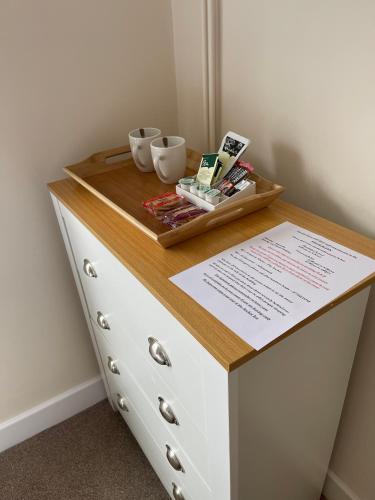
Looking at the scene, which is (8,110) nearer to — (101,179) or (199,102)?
(101,179)

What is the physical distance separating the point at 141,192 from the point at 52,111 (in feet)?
1.14

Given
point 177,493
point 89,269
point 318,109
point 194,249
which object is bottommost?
point 177,493

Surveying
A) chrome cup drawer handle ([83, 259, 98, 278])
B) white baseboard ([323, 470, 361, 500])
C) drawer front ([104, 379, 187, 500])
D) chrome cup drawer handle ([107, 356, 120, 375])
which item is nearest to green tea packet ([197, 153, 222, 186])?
chrome cup drawer handle ([83, 259, 98, 278])

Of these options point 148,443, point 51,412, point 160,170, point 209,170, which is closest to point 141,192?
point 160,170

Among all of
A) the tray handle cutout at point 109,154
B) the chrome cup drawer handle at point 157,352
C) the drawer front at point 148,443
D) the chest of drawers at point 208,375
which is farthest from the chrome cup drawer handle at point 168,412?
the tray handle cutout at point 109,154

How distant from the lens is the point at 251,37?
898 mm

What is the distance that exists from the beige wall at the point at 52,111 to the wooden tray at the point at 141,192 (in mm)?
74

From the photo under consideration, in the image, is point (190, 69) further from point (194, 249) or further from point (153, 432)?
A: point (153, 432)

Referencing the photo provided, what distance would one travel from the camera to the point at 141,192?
1011 mm

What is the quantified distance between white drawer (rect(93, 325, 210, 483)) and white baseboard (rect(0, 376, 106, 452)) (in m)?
0.60

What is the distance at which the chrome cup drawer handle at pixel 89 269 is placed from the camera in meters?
1.00

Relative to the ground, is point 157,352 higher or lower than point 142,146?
lower

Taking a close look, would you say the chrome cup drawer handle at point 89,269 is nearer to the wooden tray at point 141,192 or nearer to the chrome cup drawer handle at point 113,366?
the wooden tray at point 141,192

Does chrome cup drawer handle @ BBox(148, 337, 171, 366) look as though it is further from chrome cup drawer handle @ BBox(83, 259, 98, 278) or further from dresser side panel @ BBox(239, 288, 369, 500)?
chrome cup drawer handle @ BBox(83, 259, 98, 278)
